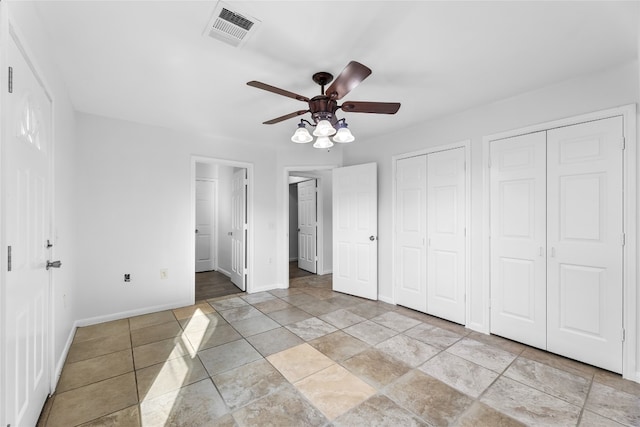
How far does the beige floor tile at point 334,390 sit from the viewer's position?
1.87 m

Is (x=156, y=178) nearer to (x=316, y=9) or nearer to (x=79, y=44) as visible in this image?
(x=79, y=44)

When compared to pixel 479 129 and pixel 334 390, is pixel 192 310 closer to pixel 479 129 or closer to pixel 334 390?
pixel 334 390

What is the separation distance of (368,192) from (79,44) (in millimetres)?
3366

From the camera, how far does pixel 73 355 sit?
2.52m

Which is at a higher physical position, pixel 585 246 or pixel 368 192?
pixel 368 192

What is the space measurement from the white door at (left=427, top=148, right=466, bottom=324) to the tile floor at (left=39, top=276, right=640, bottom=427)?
0.27 m

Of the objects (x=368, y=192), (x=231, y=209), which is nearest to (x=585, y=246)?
(x=368, y=192)

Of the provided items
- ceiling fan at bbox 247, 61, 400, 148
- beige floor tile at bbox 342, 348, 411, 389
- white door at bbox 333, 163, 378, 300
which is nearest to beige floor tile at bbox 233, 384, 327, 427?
beige floor tile at bbox 342, 348, 411, 389

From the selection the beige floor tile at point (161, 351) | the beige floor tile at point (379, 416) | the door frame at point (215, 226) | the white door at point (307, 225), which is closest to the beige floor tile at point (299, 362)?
the beige floor tile at point (379, 416)

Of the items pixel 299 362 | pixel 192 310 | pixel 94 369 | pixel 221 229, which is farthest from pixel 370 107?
pixel 221 229

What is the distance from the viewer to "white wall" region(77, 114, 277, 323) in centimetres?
322

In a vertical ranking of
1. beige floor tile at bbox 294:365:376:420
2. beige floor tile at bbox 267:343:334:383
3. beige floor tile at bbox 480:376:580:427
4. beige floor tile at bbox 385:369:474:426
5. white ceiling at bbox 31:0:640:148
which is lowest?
beige floor tile at bbox 480:376:580:427

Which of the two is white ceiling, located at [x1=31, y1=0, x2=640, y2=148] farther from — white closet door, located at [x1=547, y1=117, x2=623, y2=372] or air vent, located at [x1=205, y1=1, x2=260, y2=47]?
white closet door, located at [x1=547, y1=117, x2=623, y2=372]

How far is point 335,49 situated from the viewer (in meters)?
1.95
